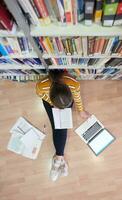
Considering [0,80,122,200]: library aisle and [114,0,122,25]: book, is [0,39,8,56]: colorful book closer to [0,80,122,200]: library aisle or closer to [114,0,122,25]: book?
[114,0,122,25]: book

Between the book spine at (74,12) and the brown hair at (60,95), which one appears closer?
the book spine at (74,12)

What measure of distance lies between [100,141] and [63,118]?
33 cm

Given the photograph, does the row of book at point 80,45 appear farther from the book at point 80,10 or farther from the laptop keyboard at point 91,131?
the laptop keyboard at point 91,131

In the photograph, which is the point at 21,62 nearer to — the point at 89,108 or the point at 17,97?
the point at 17,97

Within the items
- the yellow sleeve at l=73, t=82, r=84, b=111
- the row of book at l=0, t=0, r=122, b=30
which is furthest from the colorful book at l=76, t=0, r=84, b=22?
the yellow sleeve at l=73, t=82, r=84, b=111

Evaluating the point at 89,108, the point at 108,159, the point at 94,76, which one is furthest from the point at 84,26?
the point at 108,159

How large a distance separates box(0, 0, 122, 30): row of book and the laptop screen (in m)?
1.20

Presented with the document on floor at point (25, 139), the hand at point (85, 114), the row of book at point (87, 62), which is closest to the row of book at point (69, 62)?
the row of book at point (87, 62)

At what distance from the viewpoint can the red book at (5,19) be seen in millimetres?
966

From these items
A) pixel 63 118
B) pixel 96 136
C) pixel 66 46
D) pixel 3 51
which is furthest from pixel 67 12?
pixel 96 136

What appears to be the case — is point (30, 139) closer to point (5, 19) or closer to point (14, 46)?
point (14, 46)

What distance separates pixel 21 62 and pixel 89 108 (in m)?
0.74

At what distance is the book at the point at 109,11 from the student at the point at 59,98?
21.7 inches

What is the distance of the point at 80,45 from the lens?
128 cm
